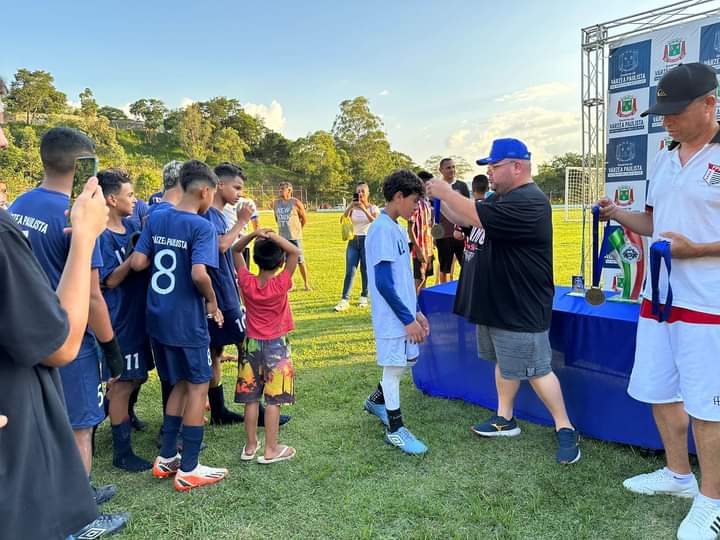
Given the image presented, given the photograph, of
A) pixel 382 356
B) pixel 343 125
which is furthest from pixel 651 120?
pixel 343 125

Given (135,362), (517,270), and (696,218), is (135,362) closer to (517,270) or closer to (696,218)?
(517,270)

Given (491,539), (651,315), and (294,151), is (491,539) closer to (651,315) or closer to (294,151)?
(651,315)

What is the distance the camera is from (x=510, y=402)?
11.2 ft

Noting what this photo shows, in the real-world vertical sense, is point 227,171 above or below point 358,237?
above

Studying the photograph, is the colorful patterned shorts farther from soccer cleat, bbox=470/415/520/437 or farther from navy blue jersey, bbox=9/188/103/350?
soccer cleat, bbox=470/415/520/437

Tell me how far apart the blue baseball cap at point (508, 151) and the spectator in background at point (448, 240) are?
3.67 m

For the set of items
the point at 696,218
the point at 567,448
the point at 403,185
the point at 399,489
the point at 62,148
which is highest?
the point at 62,148

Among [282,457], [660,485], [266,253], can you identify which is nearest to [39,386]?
[266,253]

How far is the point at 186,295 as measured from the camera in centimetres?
294

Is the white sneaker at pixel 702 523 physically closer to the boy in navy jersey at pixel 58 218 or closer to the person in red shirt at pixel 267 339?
the person in red shirt at pixel 267 339

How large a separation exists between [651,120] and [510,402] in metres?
3.12

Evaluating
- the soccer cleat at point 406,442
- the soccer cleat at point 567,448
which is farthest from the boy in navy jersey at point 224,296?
the soccer cleat at point 567,448

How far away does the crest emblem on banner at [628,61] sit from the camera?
460cm

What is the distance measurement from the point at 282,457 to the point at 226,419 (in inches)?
34.1
